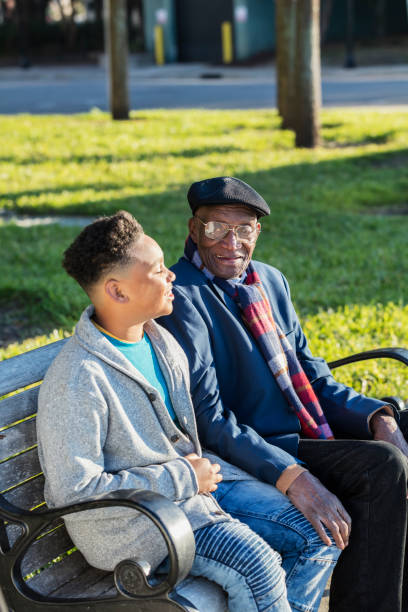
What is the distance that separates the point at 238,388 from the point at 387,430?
0.61 m

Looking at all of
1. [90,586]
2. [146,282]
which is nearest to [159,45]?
[146,282]

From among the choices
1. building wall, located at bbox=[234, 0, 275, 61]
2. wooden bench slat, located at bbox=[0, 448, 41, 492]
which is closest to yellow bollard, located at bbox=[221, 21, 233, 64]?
building wall, located at bbox=[234, 0, 275, 61]

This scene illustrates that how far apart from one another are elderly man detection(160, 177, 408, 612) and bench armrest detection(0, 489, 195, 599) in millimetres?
480

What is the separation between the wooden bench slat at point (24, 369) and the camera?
9.19 feet

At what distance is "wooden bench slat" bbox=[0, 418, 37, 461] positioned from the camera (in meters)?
2.68

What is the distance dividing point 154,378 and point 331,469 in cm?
73

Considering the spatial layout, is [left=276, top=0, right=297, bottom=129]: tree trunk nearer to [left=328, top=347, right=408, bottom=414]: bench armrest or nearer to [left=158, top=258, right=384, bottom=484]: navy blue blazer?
[left=328, top=347, right=408, bottom=414]: bench armrest

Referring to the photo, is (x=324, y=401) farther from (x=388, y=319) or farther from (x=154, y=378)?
(x=388, y=319)

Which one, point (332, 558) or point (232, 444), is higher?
point (232, 444)

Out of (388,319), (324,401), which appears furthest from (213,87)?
(324,401)

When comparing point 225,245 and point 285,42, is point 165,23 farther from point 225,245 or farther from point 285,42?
point 225,245

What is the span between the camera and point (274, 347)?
311cm

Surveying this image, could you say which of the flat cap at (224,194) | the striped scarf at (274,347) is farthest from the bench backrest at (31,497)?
the flat cap at (224,194)

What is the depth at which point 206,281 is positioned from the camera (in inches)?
125
